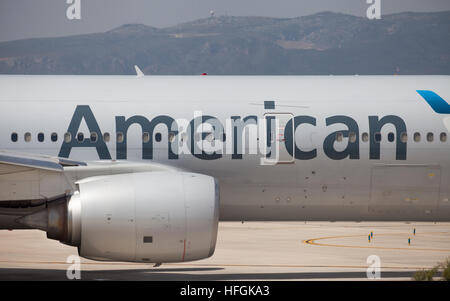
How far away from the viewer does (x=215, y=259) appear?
2378cm

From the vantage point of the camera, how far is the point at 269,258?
2430 centimetres

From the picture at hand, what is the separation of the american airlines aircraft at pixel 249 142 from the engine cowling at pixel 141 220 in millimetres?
1509

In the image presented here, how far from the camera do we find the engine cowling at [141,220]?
15.4 metres

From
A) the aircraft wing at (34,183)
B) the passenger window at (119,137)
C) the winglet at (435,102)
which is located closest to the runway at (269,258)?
the aircraft wing at (34,183)

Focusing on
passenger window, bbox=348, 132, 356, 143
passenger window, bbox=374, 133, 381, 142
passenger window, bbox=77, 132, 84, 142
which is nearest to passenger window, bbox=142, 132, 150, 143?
passenger window, bbox=77, 132, 84, 142

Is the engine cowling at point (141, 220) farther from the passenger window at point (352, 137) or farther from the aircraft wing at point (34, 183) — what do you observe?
the passenger window at point (352, 137)

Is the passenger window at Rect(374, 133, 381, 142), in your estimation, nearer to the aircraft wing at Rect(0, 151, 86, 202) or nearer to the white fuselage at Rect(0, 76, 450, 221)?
the white fuselage at Rect(0, 76, 450, 221)

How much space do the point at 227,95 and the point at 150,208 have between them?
390 cm

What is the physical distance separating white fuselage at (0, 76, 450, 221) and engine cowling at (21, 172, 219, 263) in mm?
1955

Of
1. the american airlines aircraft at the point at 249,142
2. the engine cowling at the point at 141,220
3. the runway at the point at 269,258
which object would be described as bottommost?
the runway at the point at 269,258

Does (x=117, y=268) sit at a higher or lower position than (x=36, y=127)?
lower

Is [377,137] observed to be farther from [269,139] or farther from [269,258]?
[269,258]
